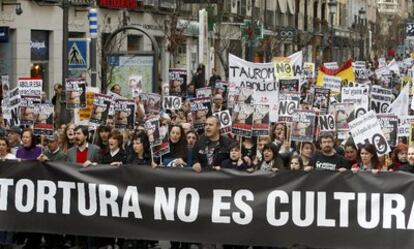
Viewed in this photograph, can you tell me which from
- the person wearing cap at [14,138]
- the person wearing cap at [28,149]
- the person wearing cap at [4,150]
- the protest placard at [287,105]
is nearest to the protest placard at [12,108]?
the person wearing cap at [14,138]

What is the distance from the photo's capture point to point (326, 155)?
12000 mm

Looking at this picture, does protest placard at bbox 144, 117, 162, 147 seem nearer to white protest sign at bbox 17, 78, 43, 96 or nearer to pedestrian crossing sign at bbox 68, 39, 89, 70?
white protest sign at bbox 17, 78, 43, 96

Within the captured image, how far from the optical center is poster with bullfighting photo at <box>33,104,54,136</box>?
537 inches

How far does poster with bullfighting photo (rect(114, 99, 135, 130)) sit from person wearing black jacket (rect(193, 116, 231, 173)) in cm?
264

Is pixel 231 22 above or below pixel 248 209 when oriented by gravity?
above

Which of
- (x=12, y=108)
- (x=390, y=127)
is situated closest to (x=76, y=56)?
(x=12, y=108)

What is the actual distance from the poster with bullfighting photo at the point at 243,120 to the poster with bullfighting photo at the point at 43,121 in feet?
7.86

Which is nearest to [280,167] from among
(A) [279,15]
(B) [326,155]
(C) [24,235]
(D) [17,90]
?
(B) [326,155]

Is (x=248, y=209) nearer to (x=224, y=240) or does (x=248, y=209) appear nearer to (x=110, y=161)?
(x=224, y=240)

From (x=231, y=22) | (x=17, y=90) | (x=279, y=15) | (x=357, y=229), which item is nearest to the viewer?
(x=357, y=229)

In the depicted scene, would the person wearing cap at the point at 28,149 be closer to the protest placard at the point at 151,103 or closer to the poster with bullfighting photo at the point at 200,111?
the poster with bullfighting photo at the point at 200,111

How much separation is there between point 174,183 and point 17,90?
213 inches

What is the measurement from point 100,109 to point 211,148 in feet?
10.2

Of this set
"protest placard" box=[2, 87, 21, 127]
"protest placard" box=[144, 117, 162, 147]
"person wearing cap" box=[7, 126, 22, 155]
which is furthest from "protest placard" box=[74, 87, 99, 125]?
"protest placard" box=[144, 117, 162, 147]
